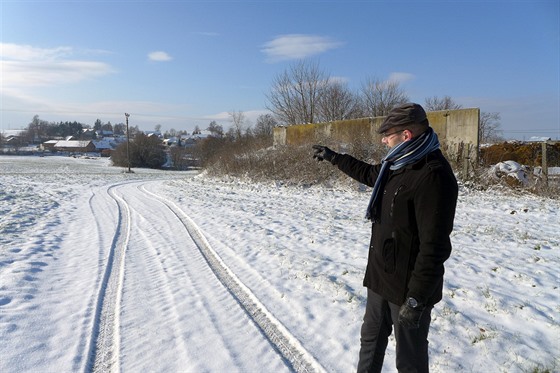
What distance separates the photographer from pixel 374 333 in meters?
2.93

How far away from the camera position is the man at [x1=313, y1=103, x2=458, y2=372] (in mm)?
2377

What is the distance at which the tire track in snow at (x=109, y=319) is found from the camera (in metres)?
3.70

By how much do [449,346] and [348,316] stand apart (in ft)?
3.92

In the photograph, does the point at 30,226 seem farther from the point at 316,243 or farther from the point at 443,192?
the point at 443,192

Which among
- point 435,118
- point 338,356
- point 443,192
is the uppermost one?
point 435,118

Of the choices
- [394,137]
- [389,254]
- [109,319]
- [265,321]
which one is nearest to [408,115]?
[394,137]

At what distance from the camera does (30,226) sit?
9.88 metres

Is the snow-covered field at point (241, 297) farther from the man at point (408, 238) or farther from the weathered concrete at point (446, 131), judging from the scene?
the weathered concrete at point (446, 131)

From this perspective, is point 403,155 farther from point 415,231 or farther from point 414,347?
point 414,347

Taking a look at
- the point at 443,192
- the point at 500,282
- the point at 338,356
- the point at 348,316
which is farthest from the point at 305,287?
the point at 443,192

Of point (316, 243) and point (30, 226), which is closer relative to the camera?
point (316, 243)

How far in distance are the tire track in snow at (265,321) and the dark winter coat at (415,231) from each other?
1.35 meters

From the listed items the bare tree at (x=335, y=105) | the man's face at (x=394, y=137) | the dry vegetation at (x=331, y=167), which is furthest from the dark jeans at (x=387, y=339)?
the bare tree at (x=335, y=105)

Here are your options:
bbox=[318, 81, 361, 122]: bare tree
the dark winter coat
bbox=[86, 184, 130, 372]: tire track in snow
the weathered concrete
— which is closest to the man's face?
the dark winter coat
